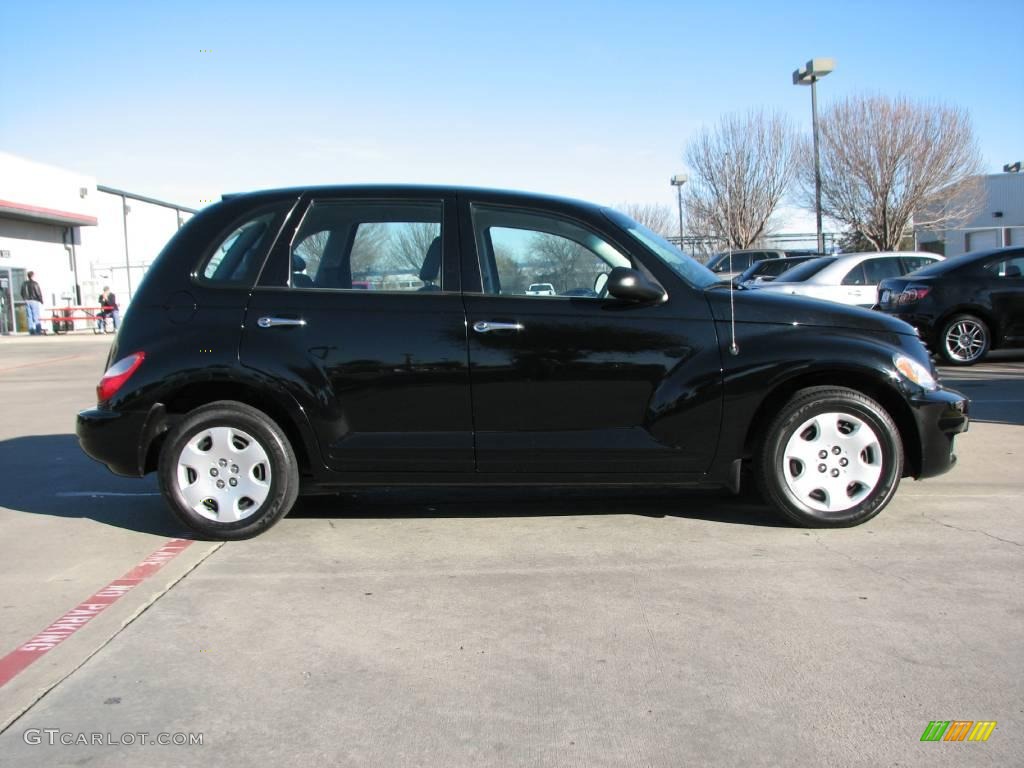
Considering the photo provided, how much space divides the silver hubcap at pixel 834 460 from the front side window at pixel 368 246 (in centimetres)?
215

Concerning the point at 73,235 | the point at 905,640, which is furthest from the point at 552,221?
the point at 73,235

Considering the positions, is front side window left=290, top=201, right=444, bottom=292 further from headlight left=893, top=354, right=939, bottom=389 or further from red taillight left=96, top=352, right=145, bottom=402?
headlight left=893, top=354, right=939, bottom=389

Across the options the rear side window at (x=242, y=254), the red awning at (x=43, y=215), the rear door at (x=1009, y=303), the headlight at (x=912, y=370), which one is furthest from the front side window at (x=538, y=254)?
the red awning at (x=43, y=215)

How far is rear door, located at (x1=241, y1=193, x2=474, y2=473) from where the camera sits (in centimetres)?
482

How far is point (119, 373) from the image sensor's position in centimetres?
493

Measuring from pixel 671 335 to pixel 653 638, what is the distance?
5.83 feet

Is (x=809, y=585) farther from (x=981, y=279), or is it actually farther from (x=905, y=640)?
(x=981, y=279)

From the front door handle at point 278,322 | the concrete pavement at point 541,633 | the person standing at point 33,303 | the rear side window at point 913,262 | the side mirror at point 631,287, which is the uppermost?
the person standing at point 33,303

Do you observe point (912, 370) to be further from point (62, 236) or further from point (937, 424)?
point (62, 236)

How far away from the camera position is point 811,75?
23.6 metres

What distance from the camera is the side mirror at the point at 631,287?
4.69m

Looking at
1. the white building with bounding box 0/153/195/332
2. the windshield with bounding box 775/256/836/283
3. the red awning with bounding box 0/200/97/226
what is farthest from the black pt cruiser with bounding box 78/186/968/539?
the red awning with bounding box 0/200/97/226

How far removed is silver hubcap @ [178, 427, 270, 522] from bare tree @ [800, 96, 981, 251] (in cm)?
3279

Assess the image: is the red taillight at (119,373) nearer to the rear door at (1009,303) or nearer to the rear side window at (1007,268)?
the rear door at (1009,303)
